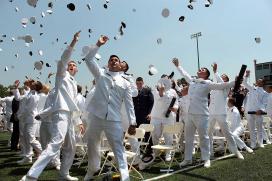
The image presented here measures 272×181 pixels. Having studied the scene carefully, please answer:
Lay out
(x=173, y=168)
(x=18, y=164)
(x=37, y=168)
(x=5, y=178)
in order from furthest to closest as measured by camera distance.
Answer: (x=18, y=164), (x=173, y=168), (x=5, y=178), (x=37, y=168)

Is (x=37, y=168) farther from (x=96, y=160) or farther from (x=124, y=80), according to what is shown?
(x=124, y=80)

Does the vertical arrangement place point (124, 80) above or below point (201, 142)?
above

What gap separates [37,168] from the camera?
635 cm

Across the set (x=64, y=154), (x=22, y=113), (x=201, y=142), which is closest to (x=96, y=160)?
(x=64, y=154)

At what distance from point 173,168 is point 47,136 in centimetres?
310

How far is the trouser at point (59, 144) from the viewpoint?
21.0 feet

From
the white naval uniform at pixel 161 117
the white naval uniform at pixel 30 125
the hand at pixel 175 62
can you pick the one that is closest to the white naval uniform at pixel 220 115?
the white naval uniform at pixel 161 117

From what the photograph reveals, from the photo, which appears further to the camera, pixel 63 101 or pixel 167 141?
pixel 167 141

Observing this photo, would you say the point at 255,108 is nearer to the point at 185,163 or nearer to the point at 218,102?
the point at 218,102

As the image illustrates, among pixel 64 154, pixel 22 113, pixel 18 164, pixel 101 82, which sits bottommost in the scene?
pixel 18 164

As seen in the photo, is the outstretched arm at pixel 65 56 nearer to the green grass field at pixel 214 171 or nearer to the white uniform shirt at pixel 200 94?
the green grass field at pixel 214 171

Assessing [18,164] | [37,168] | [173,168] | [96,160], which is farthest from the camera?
[18,164]

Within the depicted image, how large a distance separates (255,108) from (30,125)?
24.8ft

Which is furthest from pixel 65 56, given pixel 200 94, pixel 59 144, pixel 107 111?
pixel 200 94
